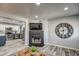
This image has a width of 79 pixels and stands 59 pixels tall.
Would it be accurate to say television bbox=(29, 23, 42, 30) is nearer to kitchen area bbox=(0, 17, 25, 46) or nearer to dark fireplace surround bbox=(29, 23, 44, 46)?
dark fireplace surround bbox=(29, 23, 44, 46)

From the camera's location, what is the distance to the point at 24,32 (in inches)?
76.5

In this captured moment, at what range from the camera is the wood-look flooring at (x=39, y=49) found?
1778 mm

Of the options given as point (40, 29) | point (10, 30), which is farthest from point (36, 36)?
point (10, 30)

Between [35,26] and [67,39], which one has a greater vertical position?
[35,26]

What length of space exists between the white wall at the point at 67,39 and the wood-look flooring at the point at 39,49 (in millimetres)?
92

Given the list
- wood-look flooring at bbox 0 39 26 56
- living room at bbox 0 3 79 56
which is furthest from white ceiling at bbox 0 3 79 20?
wood-look flooring at bbox 0 39 26 56

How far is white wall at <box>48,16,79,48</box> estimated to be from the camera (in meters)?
1.85

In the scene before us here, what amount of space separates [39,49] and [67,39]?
54cm

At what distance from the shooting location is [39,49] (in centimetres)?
190

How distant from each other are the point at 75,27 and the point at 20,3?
103cm

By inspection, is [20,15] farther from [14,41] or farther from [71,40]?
[71,40]

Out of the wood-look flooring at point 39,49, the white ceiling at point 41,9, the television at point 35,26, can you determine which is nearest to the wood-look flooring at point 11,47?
the wood-look flooring at point 39,49

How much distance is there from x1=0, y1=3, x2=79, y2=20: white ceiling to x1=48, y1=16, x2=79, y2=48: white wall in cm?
9

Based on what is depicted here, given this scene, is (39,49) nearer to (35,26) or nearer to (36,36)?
(36,36)
